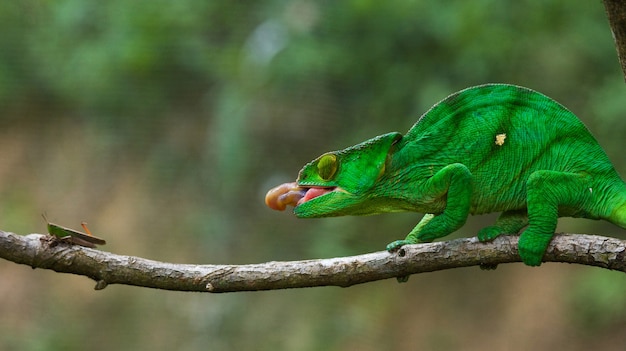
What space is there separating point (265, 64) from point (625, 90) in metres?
1.66

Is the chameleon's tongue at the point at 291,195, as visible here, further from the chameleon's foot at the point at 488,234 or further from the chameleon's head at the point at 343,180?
the chameleon's foot at the point at 488,234

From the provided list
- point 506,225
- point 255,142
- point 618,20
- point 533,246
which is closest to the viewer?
point 618,20

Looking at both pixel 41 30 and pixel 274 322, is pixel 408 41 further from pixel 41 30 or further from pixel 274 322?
pixel 41 30

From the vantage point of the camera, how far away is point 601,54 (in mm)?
3287

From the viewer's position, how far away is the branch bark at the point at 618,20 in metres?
1.26

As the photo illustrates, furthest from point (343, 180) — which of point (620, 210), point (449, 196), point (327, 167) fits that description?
point (620, 210)

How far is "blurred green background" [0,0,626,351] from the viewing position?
11.0 ft

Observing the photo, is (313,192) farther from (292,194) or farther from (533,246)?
(533,246)

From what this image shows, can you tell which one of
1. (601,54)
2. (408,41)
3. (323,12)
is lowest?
(601,54)

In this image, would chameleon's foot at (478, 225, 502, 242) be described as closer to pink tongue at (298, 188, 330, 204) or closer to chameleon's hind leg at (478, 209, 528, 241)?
chameleon's hind leg at (478, 209, 528, 241)

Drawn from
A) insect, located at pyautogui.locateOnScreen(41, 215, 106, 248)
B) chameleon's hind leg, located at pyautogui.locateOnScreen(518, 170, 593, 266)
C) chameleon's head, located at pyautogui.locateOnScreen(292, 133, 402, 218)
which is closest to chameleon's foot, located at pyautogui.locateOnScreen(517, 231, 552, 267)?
chameleon's hind leg, located at pyautogui.locateOnScreen(518, 170, 593, 266)

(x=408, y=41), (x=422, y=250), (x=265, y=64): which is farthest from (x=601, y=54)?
(x=422, y=250)

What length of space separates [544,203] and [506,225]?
0.11 metres

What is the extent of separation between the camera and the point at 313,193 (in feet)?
5.07
